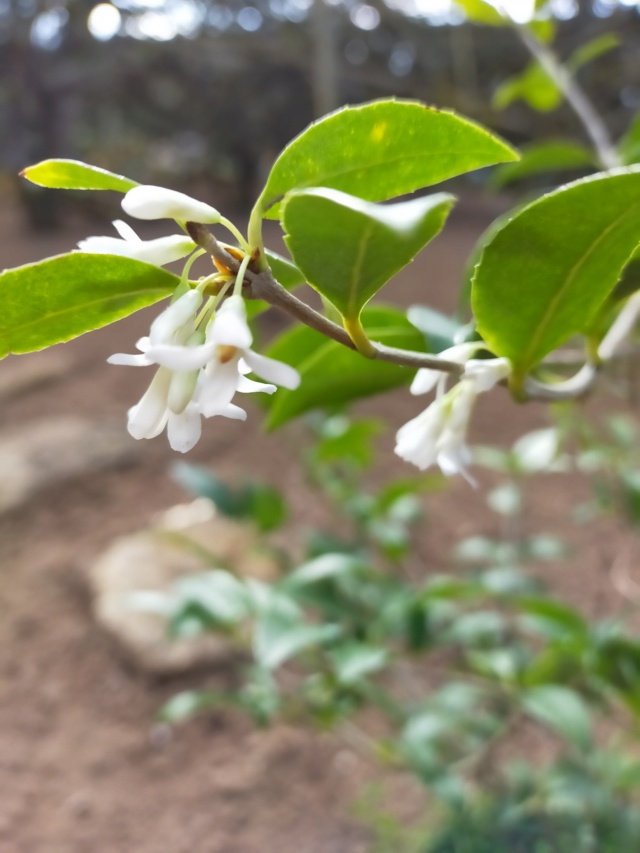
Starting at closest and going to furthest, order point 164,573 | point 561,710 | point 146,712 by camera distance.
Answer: point 561,710
point 146,712
point 164,573

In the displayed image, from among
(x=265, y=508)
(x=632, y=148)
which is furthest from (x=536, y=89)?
(x=265, y=508)

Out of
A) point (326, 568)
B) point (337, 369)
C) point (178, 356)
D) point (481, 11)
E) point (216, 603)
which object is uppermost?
point (481, 11)

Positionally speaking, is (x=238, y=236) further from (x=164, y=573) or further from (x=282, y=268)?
(x=164, y=573)

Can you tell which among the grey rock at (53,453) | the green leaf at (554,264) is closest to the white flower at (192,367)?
the green leaf at (554,264)

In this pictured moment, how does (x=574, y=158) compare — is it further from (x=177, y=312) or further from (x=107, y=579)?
(x=107, y=579)

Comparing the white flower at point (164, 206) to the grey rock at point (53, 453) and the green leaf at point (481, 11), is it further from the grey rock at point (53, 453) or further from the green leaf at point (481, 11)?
the grey rock at point (53, 453)

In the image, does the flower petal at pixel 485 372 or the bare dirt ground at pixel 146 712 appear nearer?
the flower petal at pixel 485 372

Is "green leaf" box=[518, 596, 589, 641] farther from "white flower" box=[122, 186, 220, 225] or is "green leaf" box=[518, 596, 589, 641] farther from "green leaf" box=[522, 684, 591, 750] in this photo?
"white flower" box=[122, 186, 220, 225]

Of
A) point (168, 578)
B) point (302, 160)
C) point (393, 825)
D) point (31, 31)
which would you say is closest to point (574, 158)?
point (302, 160)
